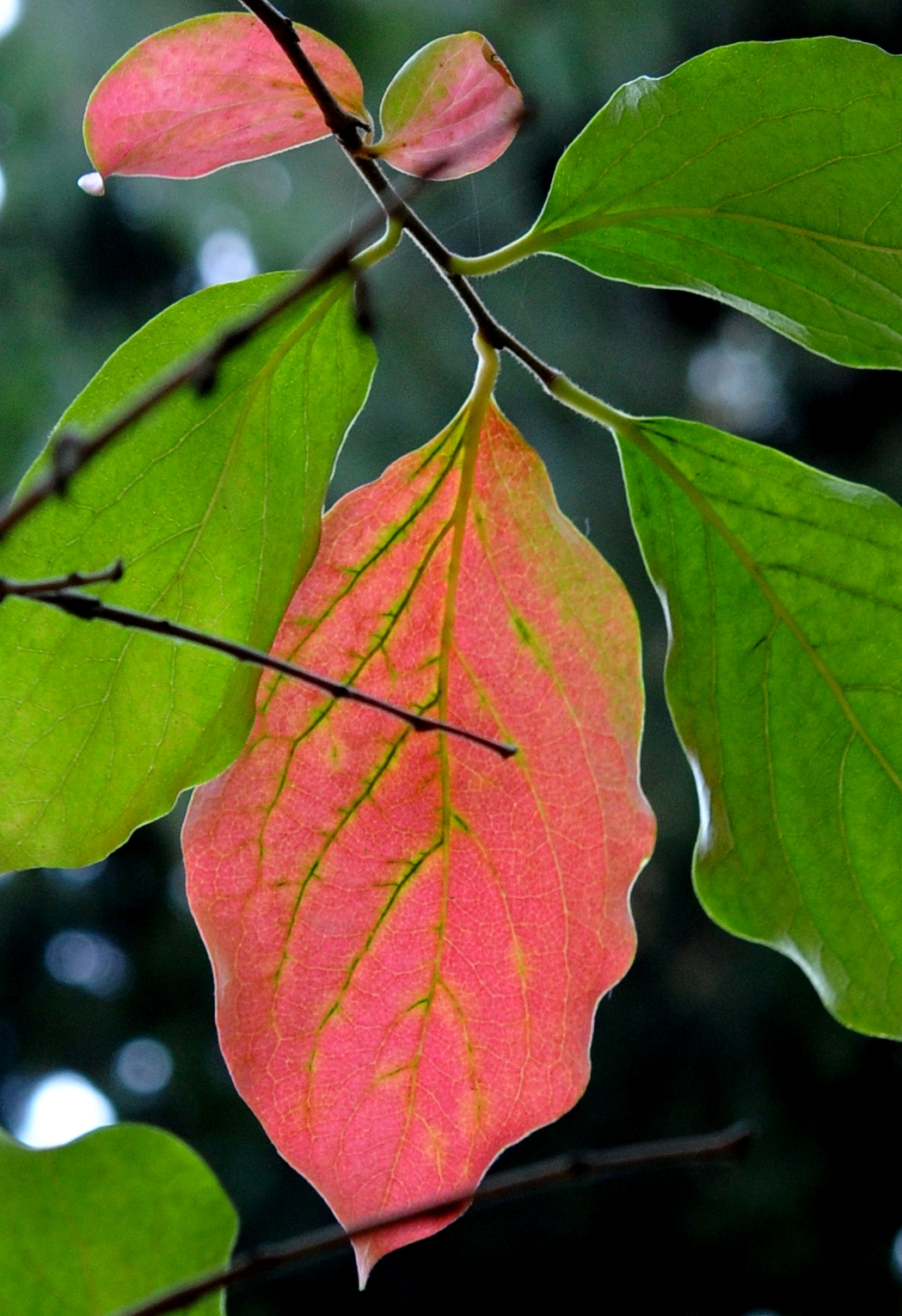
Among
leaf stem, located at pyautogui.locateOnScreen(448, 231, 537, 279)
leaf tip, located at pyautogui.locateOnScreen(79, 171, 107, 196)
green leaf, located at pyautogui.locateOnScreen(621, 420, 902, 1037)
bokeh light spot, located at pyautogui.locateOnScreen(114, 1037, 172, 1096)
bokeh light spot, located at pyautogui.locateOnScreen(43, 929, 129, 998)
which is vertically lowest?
bokeh light spot, located at pyautogui.locateOnScreen(114, 1037, 172, 1096)

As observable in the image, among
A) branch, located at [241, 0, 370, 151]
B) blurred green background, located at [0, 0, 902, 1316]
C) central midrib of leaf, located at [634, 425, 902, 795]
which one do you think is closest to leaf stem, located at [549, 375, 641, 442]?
central midrib of leaf, located at [634, 425, 902, 795]

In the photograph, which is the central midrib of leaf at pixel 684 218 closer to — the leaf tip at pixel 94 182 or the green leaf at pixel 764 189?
the green leaf at pixel 764 189

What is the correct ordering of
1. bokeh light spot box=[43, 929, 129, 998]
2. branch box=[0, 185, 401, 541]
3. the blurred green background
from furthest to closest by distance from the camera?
1. bokeh light spot box=[43, 929, 129, 998]
2. the blurred green background
3. branch box=[0, 185, 401, 541]

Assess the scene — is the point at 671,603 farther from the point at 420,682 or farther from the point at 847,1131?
the point at 847,1131

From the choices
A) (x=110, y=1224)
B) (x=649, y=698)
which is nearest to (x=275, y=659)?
(x=110, y=1224)

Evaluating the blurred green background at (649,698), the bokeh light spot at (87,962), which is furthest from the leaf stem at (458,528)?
the bokeh light spot at (87,962)

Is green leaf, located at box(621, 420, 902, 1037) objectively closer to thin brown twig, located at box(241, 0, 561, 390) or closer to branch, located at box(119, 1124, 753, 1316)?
thin brown twig, located at box(241, 0, 561, 390)
